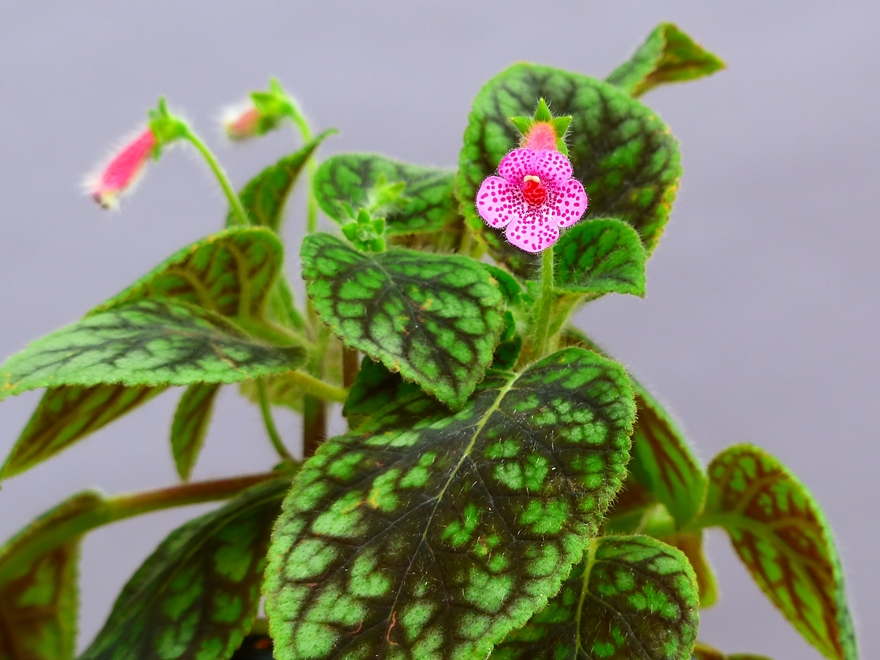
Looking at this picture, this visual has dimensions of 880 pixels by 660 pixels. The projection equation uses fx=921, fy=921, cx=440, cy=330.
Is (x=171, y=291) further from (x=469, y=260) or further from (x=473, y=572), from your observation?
(x=473, y=572)

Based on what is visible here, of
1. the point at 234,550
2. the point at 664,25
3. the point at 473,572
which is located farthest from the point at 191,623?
the point at 664,25

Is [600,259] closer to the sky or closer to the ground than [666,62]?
closer to the ground

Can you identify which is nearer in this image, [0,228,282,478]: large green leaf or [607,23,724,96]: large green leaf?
[0,228,282,478]: large green leaf

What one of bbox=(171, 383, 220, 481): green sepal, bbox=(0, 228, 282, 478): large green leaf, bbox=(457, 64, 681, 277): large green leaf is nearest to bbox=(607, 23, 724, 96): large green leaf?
bbox=(457, 64, 681, 277): large green leaf

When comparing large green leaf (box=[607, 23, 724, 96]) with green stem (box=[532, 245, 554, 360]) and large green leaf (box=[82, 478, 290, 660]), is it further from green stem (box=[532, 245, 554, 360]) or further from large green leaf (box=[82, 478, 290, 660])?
large green leaf (box=[82, 478, 290, 660])

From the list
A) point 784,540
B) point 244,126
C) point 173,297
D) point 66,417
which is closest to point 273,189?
point 244,126

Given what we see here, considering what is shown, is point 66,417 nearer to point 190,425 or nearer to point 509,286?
point 190,425

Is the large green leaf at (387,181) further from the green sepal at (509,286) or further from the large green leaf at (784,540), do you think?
the large green leaf at (784,540)
